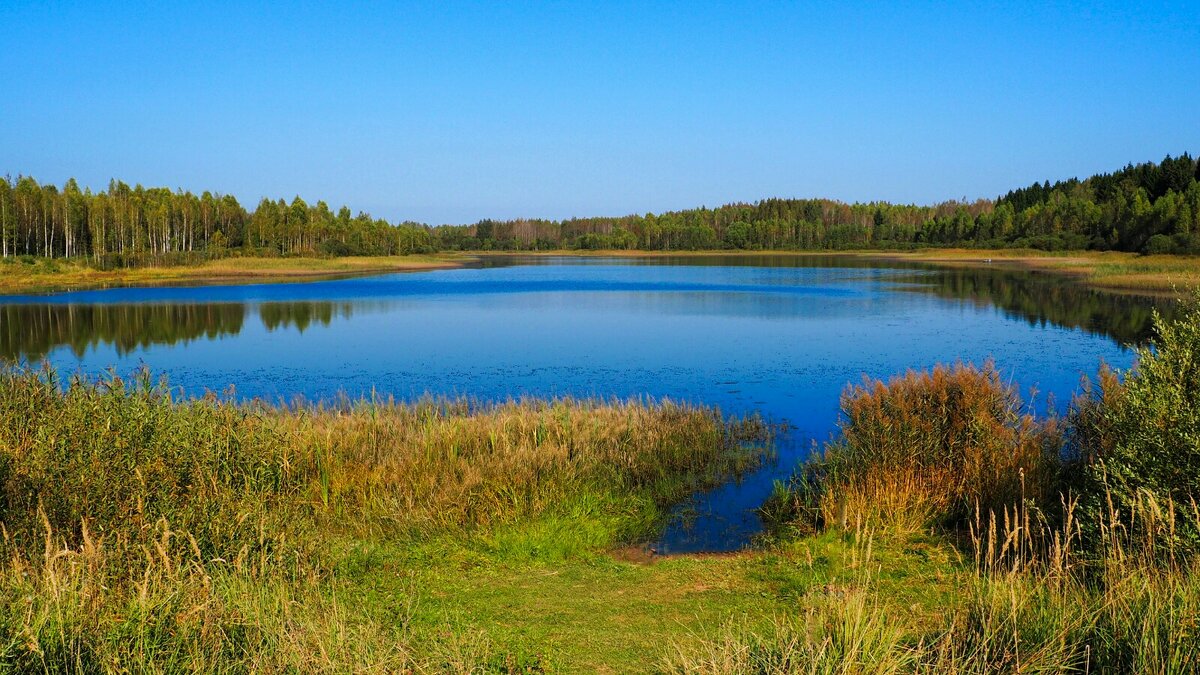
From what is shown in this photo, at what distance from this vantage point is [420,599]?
7699mm

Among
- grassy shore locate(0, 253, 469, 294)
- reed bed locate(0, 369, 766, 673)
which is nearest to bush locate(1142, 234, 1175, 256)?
grassy shore locate(0, 253, 469, 294)

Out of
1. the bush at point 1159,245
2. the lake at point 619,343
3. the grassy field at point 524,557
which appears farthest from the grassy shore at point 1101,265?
the grassy field at point 524,557

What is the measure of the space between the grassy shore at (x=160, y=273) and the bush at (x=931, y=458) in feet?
190

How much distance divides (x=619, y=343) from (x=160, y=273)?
56.6m

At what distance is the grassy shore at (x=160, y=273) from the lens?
59594mm

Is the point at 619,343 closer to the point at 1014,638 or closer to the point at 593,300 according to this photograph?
the point at 593,300

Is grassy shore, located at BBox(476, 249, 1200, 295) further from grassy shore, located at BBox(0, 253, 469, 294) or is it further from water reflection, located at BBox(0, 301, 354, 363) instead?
grassy shore, located at BBox(0, 253, 469, 294)

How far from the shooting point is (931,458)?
1033 cm

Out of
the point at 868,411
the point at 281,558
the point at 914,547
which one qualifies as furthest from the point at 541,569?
the point at 868,411

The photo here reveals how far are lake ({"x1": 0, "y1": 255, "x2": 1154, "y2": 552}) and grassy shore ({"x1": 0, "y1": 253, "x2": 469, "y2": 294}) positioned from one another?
1136 cm

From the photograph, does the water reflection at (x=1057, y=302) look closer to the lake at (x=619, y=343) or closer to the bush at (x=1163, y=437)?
the lake at (x=619, y=343)

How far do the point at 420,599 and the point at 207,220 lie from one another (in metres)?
109

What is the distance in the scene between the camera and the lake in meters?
20.1

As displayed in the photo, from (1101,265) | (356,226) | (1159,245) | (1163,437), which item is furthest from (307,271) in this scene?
(1163,437)
